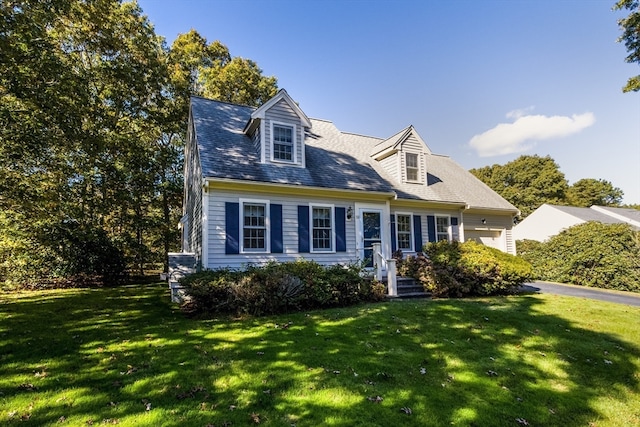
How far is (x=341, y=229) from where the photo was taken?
39.3ft

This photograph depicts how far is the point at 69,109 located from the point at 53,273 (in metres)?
8.66

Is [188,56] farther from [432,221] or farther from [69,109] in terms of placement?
[432,221]

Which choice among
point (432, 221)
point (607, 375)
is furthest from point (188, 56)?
point (607, 375)

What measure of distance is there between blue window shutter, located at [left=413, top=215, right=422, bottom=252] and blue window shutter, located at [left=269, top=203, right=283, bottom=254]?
6420mm

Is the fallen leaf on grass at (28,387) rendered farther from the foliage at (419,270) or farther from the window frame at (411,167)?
the window frame at (411,167)

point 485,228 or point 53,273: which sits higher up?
point 485,228

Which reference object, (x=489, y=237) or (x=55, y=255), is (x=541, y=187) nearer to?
(x=489, y=237)

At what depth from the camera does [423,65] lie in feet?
50.1

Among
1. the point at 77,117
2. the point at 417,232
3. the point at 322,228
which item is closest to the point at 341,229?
the point at 322,228

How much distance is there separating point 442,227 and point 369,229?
4245 millimetres

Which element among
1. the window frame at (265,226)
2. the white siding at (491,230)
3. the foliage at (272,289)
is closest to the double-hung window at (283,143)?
the window frame at (265,226)

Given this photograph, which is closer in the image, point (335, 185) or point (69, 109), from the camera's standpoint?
point (69, 109)

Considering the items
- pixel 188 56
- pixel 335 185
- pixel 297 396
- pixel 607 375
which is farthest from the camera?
pixel 188 56

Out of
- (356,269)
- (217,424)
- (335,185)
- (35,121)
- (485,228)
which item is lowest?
(217,424)
